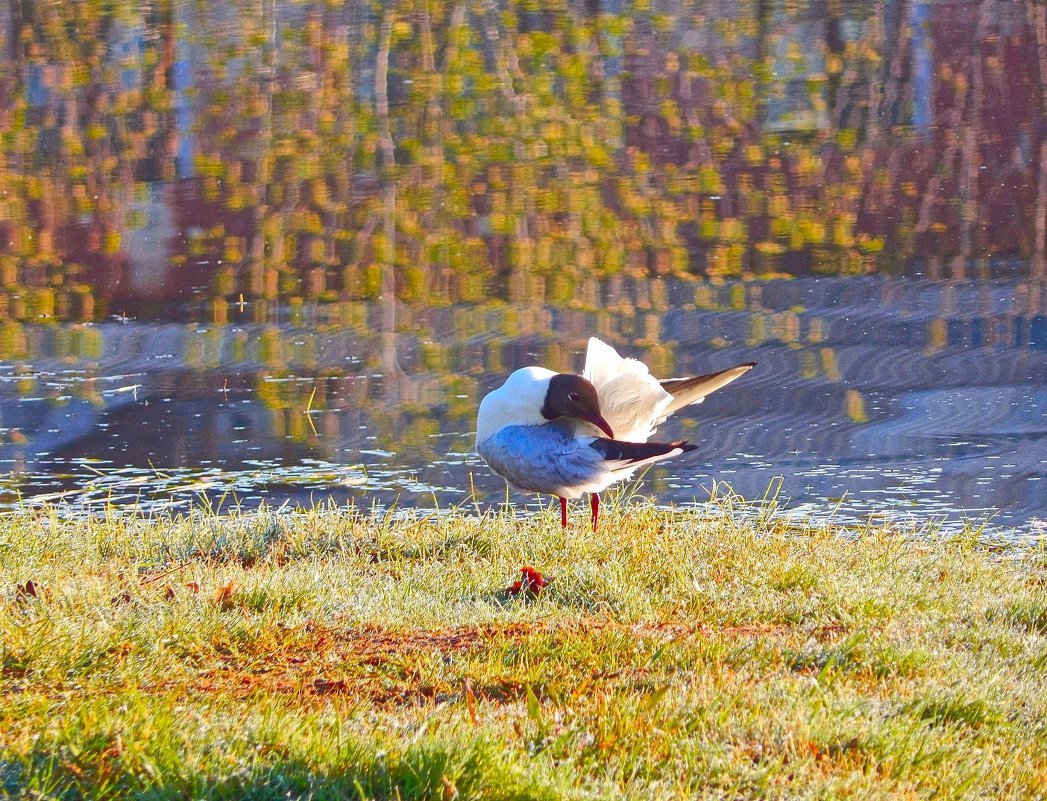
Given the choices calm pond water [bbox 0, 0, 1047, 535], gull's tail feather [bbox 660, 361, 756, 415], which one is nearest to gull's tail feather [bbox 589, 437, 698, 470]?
gull's tail feather [bbox 660, 361, 756, 415]

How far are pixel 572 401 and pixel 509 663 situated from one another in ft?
6.27

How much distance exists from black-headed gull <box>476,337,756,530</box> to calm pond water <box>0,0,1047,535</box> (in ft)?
1.80

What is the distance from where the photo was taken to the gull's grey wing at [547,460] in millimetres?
5066

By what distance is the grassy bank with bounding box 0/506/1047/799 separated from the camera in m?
2.84

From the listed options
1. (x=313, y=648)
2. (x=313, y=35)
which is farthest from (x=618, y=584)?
(x=313, y=35)

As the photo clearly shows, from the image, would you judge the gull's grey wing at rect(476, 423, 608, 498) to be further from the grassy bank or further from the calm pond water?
the calm pond water

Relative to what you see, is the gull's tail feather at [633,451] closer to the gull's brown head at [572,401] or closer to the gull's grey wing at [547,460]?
the gull's grey wing at [547,460]

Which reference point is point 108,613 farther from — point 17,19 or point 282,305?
point 17,19

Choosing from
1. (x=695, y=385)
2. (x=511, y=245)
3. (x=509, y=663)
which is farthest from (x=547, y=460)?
(x=511, y=245)

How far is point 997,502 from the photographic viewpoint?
5.71 m

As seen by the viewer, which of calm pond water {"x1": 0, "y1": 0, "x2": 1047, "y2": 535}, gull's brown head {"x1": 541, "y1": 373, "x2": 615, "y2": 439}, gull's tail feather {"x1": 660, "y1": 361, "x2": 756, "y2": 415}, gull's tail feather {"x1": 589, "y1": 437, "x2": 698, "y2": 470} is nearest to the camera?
gull's tail feather {"x1": 589, "y1": 437, "x2": 698, "y2": 470}

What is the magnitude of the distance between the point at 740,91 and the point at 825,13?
3920 millimetres

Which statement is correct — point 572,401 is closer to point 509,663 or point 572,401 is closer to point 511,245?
point 509,663

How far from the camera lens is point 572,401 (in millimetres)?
5316
